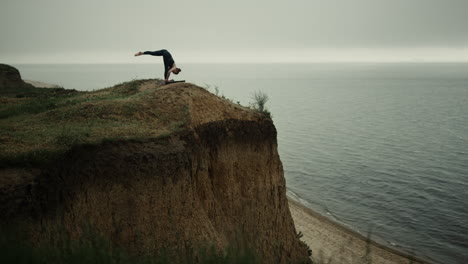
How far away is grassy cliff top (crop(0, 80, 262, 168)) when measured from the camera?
40.8 feet

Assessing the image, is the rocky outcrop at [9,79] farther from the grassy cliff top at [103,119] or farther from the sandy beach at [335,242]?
the sandy beach at [335,242]

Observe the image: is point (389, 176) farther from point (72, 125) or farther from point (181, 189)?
point (72, 125)

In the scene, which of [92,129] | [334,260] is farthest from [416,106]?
[92,129]

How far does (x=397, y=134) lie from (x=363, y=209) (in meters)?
34.4

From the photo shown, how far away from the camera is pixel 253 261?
6.20 meters

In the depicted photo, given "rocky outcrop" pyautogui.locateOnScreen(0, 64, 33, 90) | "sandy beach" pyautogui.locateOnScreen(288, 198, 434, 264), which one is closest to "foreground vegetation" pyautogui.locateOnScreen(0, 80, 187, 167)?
"sandy beach" pyautogui.locateOnScreen(288, 198, 434, 264)

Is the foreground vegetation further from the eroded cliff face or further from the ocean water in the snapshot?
the ocean water

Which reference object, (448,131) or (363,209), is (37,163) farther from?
(448,131)

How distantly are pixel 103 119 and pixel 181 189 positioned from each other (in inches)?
162

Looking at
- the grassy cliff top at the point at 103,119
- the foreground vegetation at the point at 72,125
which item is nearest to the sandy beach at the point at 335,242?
the grassy cliff top at the point at 103,119

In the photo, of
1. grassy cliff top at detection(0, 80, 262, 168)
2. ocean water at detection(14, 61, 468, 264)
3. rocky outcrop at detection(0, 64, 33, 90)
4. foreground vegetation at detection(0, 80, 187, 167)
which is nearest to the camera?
foreground vegetation at detection(0, 80, 187, 167)

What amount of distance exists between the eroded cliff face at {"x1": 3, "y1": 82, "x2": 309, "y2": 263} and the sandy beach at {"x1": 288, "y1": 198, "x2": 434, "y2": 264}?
8.53 metres

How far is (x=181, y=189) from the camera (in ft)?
46.8

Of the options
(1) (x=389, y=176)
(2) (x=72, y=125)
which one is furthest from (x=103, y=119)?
(1) (x=389, y=176)
